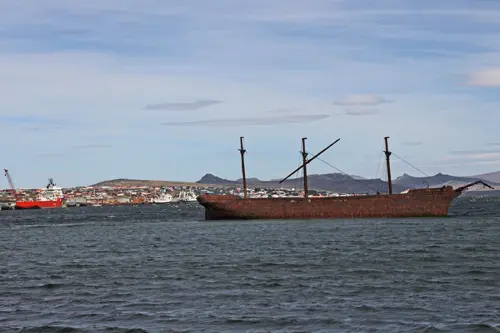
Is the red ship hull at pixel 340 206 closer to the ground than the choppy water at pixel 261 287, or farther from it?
farther from it

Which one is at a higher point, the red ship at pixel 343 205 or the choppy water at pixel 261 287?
the red ship at pixel 343 205

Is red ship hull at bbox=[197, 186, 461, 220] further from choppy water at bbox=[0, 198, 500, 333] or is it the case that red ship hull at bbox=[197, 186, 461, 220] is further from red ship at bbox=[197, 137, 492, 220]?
choppy water at bbox=[0, 198, 500, 333]

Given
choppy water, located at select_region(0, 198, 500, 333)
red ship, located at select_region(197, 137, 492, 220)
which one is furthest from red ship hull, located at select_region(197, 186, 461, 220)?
choppy water, located at select_region(0, 198, 500, 333)

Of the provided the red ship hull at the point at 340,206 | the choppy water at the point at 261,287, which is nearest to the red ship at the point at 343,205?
the red ship hull at the point at 340,206

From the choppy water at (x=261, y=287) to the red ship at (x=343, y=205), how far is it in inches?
1255

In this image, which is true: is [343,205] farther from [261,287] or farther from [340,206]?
[261,287]

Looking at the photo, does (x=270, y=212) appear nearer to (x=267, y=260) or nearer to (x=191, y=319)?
(x=267, y=260)

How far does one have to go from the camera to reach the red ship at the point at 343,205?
87.8 metres

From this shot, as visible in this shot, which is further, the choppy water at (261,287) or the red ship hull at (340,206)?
the red ship hull at (340,206)

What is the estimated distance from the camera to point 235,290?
30.0 metres

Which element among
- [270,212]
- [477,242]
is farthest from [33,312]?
[270,212]

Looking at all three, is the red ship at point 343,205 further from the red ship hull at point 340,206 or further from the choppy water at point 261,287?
the choppy water at point 261,287

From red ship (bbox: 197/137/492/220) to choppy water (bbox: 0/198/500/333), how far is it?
31886mm

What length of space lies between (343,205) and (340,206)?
370 mm
